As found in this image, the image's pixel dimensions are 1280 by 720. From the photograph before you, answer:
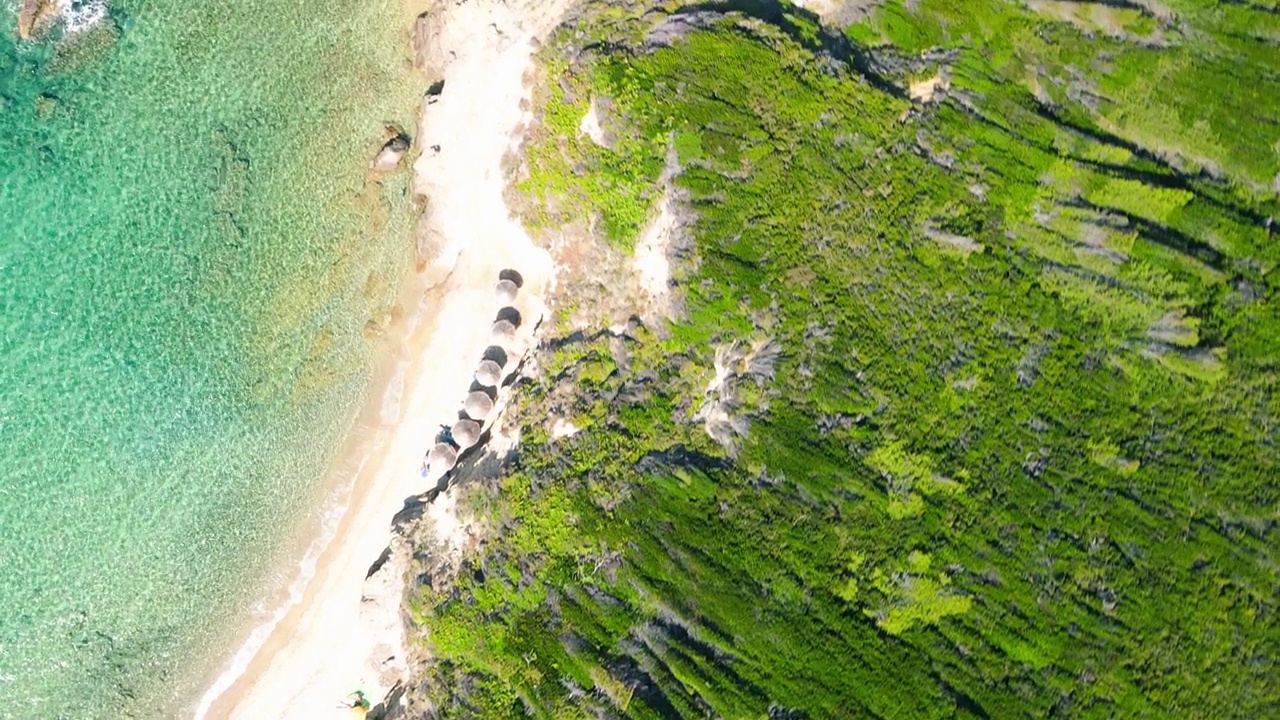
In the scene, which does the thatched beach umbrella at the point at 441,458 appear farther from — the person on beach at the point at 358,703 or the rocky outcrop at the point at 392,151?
the rocky outcrop at the point at 392,151

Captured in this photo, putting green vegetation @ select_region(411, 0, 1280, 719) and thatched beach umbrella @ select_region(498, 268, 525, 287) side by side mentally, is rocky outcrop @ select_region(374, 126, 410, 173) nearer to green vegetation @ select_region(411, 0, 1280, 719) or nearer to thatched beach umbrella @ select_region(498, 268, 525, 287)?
thatched beach umbrella @ select_region(498, 268, 525, 287)

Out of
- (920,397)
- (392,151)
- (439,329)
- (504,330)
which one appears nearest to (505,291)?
(504,330)

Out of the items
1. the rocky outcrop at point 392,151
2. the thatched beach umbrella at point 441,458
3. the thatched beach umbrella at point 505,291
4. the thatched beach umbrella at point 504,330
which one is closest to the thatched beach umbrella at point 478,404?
the thatched beach umbrella at point 441,458

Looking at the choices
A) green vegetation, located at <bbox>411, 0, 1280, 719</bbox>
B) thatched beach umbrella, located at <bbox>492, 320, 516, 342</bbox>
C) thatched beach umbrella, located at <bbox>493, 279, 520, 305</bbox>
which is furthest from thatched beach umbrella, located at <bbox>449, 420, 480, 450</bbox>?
thatched beach umbrella, located at <bbox>493, 279, 520, 305</bbox>

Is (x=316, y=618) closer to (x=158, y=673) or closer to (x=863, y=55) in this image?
(x=158, y=673)

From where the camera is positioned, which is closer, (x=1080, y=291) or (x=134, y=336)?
(x=1080, y=291)

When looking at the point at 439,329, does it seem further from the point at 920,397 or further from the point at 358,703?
the point at 920,397

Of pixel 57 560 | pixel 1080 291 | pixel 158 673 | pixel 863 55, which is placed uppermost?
pixel 863 55

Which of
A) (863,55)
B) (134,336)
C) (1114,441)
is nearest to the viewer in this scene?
(1114,441)

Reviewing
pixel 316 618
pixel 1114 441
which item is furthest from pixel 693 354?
pixel 316 618
